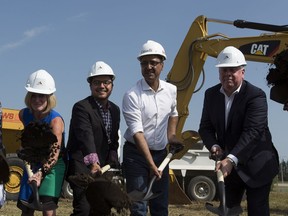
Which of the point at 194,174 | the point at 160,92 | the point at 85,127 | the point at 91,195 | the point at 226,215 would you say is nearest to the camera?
the point at 91,195

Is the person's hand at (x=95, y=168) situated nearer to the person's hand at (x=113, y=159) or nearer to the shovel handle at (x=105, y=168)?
the shovel handle at (x=105, y=168)

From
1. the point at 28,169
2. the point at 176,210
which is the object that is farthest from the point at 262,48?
the point at 28,169

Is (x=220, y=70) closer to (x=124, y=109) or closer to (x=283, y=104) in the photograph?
(x=283, y=104)

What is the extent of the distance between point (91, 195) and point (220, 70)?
58.6 inches

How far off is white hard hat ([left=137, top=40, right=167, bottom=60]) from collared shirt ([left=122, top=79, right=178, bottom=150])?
0.26 m

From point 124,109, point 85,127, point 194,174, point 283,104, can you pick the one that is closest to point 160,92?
point 124,109

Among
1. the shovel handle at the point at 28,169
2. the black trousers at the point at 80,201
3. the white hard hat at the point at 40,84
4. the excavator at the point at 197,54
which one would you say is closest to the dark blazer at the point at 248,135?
the black trousers at the point at 80,201

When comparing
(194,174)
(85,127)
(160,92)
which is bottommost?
(194,174)

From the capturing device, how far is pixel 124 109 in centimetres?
494

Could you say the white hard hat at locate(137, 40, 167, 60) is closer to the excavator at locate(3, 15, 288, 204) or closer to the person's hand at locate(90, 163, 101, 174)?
the person's hand at locate(90, 163, 101, 174)

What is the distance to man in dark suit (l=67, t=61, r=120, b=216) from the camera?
15.1 ft

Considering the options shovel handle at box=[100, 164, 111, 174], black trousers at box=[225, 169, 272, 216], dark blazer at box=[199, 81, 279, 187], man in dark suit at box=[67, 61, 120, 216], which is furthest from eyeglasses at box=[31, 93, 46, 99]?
black trousers at box=[225, 169, 272, 216]

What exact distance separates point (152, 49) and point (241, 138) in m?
1.12

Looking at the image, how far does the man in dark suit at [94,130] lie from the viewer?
462 centimetres
